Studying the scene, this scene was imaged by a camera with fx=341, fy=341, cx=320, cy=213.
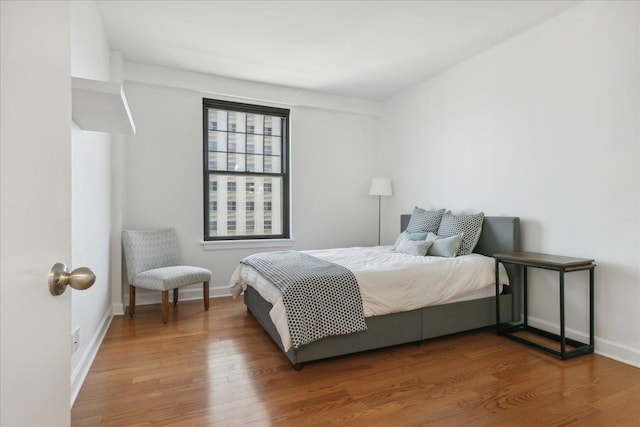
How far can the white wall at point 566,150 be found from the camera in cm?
248

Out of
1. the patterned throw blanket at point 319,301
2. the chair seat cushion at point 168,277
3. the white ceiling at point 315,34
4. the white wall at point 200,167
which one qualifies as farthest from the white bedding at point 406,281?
the white ceiling at point 315,34

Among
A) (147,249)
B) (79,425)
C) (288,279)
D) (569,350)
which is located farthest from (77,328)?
(569,350)

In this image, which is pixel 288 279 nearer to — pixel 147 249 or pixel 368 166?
pixel 147 249

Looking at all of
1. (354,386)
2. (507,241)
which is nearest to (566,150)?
(507,241)

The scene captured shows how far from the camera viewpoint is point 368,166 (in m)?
5.27

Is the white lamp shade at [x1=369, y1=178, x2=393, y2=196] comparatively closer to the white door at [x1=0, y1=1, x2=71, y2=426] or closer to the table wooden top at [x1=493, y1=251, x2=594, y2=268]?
the table wooden top at [x1=493, y1=251, x2=594, y2=268]

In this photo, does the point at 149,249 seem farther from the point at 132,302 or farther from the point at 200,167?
the point at 200,167

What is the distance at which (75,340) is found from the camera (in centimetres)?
205

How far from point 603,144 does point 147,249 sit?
427cm

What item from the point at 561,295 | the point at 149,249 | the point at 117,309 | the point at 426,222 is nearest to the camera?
the point at 561,295

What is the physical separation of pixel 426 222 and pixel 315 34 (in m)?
2.27

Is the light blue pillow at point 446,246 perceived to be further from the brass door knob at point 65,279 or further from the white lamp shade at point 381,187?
the brass door knob at point 65,279

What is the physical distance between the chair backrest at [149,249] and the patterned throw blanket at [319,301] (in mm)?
1782

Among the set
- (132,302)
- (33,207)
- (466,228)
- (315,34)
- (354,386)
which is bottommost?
(354,386)
